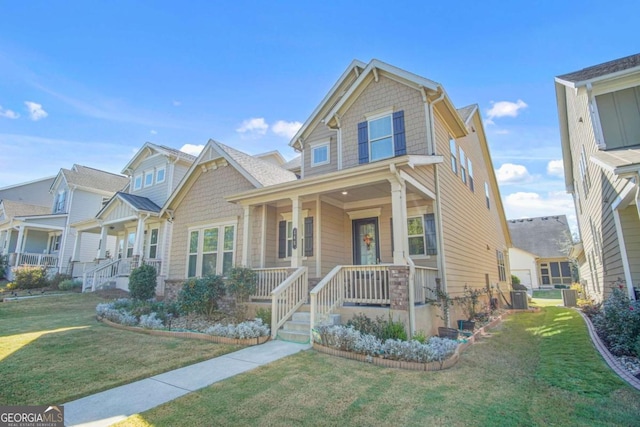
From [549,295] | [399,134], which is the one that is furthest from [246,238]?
[549,295]

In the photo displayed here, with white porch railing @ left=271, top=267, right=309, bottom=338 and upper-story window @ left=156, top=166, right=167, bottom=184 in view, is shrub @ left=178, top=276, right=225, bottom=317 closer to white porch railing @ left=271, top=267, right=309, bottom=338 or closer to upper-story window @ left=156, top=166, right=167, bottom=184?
white porch railing @ left=271, top=267, right=309, bottom=338

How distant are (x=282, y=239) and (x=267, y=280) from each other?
228 centimetres

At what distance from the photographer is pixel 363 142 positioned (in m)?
10.9

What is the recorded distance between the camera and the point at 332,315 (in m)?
7.59

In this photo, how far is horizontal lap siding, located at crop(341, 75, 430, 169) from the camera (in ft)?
32.5

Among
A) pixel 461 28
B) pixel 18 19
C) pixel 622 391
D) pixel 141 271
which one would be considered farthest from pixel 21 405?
pixel 461 28

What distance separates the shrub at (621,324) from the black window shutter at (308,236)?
25.2 feet

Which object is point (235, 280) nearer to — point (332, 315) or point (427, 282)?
point (332, 315)

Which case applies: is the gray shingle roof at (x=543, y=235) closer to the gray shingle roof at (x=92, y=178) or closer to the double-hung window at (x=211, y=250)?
the double-hung window at (x=211, y=250)

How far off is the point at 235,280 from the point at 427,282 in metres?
5.39

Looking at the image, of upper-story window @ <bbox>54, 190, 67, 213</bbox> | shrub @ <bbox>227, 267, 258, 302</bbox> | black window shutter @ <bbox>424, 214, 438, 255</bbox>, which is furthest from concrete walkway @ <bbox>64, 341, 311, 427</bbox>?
upper-story window @ <bbox>54, 190, 67, 213</bbox>

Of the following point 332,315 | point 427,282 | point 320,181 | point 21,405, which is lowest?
point 21,405

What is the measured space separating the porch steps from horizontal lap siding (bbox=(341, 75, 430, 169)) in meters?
5.31
